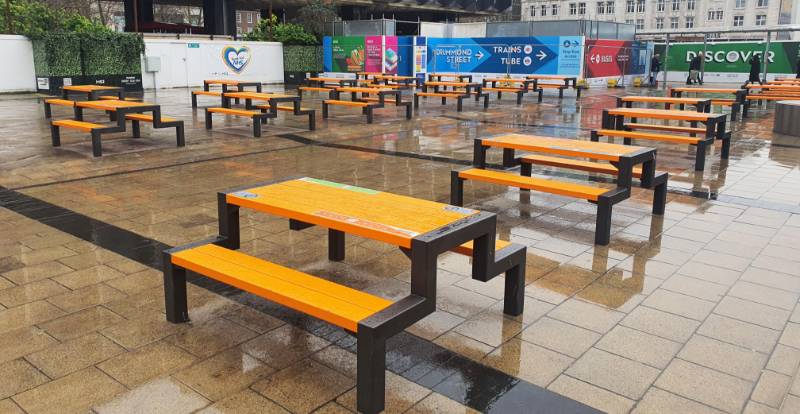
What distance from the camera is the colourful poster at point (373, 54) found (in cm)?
2975

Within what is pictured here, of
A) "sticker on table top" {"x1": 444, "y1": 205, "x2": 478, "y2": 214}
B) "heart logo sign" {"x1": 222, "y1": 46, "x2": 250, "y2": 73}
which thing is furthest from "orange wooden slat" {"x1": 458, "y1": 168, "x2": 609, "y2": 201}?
"heart logo sign" {"x1": 222, "y1": 46, "x2": 250, "y2": 73}

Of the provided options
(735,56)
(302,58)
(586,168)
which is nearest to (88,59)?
(302,58)

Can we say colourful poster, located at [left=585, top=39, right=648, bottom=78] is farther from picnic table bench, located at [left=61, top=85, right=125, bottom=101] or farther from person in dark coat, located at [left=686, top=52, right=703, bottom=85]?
picnic table bench, located at [left=61, top=85, right=125, bottom=101]

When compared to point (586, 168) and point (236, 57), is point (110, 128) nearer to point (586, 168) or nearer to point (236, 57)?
point (586, 168)

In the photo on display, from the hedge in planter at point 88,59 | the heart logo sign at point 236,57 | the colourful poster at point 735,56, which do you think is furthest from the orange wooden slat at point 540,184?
the colourful poster at point 735,56

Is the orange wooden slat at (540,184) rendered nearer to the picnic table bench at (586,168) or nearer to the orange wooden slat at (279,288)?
the picnic table bench at (586,168)

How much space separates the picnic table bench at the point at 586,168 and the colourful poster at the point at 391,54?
22750 mm

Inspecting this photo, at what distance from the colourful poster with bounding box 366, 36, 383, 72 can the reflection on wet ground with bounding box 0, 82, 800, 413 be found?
73.2ft

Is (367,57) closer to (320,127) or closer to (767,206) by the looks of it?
(320,127)

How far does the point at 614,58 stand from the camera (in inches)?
1118

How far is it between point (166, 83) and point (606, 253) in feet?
78.7

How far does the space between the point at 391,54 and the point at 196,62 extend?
823cm

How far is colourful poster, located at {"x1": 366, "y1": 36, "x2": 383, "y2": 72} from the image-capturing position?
29750 mm

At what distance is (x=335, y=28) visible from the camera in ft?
110
